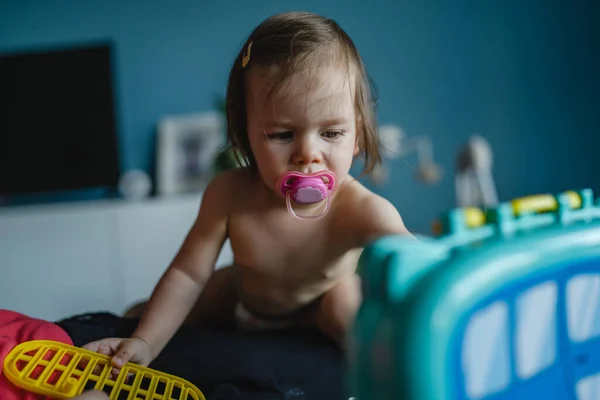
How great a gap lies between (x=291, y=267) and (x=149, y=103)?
1.87 m

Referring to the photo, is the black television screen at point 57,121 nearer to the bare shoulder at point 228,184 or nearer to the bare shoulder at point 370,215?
the bare shoulder at point 228,184

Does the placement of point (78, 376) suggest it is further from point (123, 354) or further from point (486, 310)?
point (486, 310)

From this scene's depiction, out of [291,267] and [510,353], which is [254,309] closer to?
[291,267]

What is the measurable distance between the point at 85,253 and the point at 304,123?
5.30ft

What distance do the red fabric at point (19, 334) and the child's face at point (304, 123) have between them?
0.31m

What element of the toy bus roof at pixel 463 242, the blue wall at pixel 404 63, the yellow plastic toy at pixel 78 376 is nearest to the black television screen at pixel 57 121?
the blue wall at pixel 404 63

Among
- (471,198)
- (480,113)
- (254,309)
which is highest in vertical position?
(480,113)

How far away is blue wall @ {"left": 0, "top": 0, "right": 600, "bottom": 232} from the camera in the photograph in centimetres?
241

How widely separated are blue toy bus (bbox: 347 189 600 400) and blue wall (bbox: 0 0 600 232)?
6.71 feet

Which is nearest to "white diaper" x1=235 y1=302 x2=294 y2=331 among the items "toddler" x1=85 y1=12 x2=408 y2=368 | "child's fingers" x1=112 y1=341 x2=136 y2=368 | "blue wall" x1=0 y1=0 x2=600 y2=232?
"toddler" x1=85 y1=12 x2=408 y2=368

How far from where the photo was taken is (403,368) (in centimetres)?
31

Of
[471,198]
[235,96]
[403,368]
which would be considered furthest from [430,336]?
[471,198]

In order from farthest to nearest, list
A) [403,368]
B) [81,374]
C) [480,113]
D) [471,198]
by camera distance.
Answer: [480,113] < [471,198] < [81,374] < [403,368]

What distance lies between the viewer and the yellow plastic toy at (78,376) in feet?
1.77
